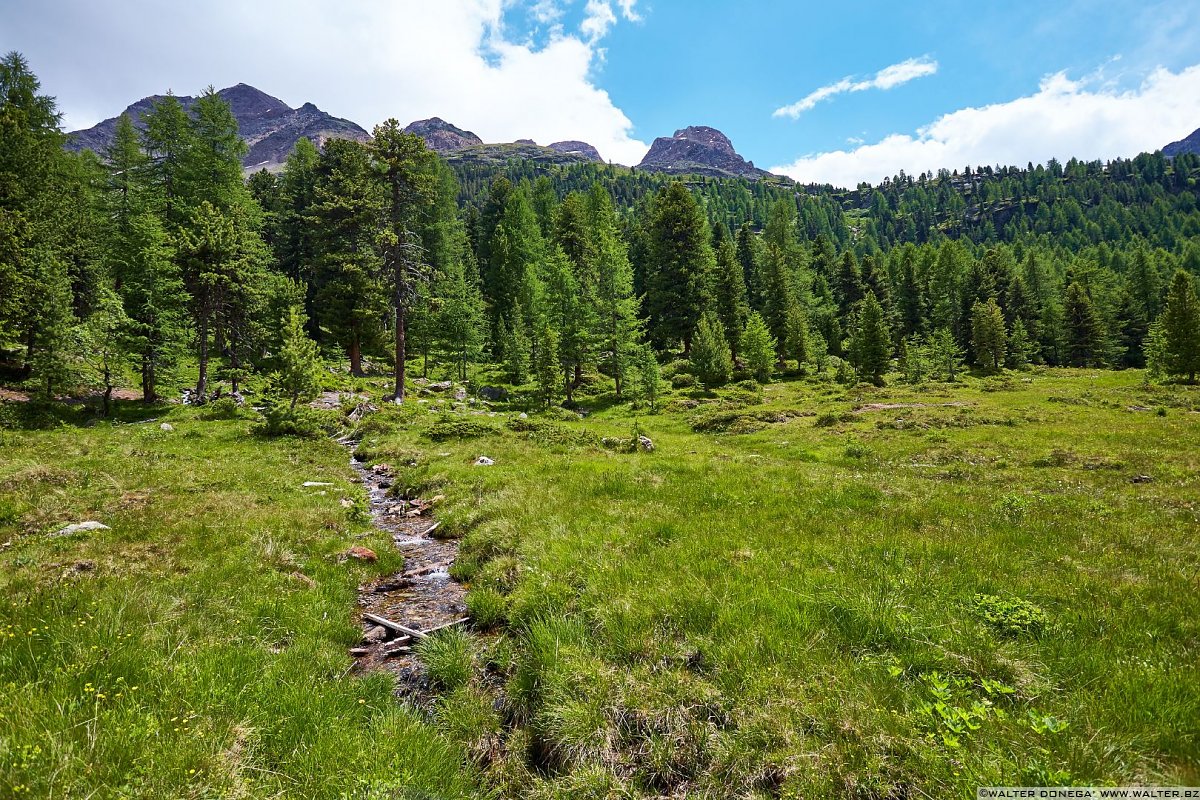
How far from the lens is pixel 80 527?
10180 mm

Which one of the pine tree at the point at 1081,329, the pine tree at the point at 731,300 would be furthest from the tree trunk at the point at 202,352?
the pine tree at the point at 1081,329

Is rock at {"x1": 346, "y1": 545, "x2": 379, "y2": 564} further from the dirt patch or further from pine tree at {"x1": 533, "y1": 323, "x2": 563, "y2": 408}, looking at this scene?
the dirt patch

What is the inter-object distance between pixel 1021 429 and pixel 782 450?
14987mm

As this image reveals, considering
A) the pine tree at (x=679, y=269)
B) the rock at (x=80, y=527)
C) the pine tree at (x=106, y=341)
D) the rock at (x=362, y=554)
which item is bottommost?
the rock at (x=362, y=554)

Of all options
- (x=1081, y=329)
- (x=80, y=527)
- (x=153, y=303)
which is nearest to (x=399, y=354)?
(x=153, y=303)

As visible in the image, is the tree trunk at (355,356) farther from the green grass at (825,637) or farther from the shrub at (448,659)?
the shrub at (448,659)

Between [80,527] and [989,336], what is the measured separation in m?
92.1

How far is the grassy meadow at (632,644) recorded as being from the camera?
3930 mm

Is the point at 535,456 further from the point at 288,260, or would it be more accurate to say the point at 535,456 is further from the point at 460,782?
the point at 288,260

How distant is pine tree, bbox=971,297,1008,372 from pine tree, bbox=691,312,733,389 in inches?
1798

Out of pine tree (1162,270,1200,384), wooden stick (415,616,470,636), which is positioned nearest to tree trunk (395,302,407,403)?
wooden stick (415,616,470,636)

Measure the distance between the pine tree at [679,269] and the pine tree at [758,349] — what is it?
6679mm

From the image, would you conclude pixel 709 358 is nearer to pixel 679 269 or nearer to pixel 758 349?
pixel 758 349

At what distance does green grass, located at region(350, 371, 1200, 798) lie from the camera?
4051 millimetres
